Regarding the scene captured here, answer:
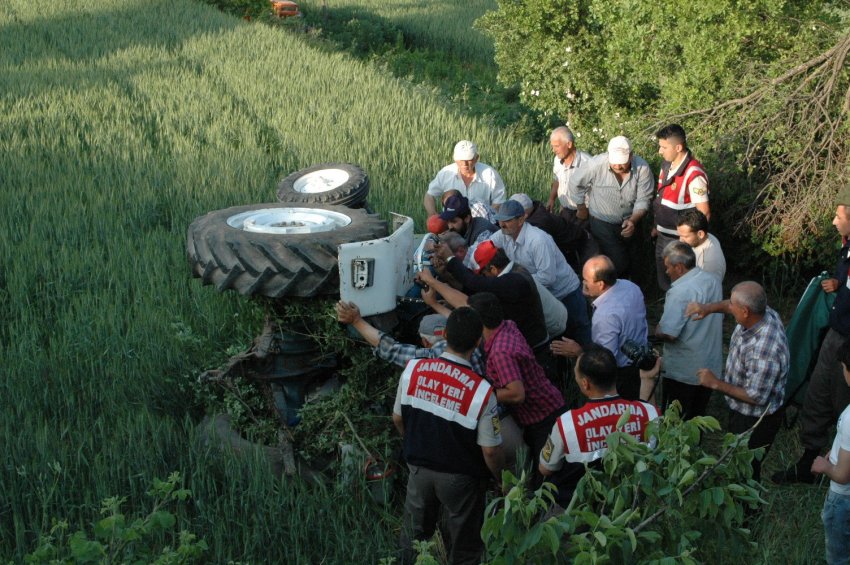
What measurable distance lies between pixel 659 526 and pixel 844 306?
8.63 ft

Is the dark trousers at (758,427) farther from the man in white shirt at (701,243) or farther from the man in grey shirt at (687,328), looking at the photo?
the man in white shirt at (701,243)

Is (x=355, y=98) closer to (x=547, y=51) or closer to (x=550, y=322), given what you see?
(x=547, y=51)

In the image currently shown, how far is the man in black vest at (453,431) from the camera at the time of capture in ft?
12.9

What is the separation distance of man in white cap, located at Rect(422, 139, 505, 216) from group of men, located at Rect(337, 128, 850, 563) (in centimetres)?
1

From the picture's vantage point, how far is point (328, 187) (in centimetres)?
629

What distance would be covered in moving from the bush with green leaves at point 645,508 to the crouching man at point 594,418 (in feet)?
1.05

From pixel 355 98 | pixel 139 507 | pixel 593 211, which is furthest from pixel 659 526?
pixel 355 98

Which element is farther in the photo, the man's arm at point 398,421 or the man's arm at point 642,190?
the man's arm at point 642,190

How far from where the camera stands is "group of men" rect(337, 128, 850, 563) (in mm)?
3959

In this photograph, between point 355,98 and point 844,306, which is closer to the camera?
point 844,306

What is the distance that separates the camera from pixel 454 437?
3.97 metres

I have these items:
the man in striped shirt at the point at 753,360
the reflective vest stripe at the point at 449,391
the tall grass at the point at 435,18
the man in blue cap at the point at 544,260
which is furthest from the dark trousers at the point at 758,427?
the tall grass at the point at 435,18

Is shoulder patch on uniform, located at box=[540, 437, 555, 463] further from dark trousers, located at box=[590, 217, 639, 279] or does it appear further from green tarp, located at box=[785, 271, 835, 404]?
dark trousers, located at box=[590, 217, 639, 279]

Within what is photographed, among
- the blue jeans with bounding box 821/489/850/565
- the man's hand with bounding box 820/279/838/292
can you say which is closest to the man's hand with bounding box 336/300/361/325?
the blue jeans with bounding box 821/489/850/565
